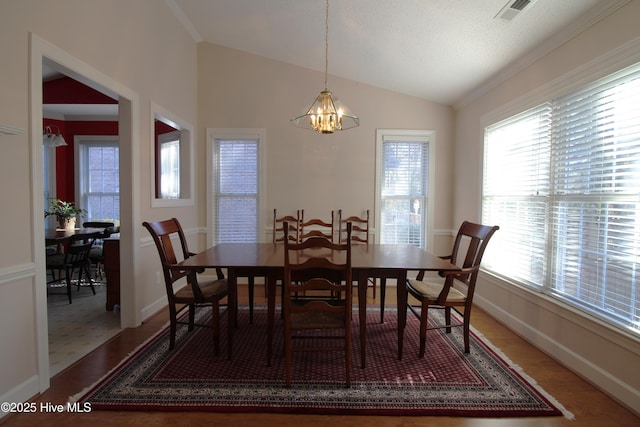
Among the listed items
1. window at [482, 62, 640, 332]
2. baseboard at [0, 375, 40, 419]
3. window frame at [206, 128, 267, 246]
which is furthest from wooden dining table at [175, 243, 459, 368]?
window frame at [206, 128, 267, 246]

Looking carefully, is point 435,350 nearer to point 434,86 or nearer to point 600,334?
point 600,334

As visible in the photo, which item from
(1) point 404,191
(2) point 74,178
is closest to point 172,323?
(1) point 404,191

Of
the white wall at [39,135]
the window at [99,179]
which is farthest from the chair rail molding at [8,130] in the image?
the window at [99,179]

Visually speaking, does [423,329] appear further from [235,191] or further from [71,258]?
[71,258]

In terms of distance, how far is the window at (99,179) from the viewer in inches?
224

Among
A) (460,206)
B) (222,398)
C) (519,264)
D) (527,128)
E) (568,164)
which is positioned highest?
(527,128)

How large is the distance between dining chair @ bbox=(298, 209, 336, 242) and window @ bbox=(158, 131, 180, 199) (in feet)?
5.80

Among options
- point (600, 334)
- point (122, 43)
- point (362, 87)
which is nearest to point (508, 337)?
point (600, 334)

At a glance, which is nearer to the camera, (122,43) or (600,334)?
(600,334)

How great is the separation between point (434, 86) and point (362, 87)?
955 mm

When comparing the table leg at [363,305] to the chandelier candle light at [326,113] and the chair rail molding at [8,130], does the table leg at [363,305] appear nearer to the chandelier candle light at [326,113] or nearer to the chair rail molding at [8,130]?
the chandelier candle light at [326,113]

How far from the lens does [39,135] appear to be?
1.97 meters

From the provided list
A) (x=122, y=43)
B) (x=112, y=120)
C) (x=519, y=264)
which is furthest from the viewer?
(x=112, y=120)

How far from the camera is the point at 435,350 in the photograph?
2615mm
